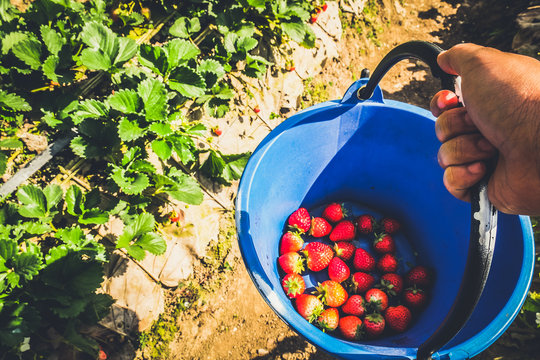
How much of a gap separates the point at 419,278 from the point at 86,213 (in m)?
1.49

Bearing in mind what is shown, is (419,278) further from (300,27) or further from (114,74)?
(114,74)

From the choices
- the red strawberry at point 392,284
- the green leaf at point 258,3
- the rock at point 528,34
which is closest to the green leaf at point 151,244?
the red strawberry at point 392,284

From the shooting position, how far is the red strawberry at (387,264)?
1.49 meters

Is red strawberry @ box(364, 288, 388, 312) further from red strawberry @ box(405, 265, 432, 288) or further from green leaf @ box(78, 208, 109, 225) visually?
green leaf @ box(78, 208, 109, 225)

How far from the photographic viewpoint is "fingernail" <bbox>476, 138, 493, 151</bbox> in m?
0.89

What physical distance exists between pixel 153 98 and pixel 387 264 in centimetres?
131

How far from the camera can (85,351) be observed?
1.42 metres

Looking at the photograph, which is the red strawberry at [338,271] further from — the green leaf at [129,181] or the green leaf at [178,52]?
the green leaf at [178,52]

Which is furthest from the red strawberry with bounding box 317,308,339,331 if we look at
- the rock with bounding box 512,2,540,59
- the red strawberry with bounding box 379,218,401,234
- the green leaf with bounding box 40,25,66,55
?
the rock with bounding box 512,2,540,59

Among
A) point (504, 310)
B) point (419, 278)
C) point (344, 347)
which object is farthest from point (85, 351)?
point (504, 310)

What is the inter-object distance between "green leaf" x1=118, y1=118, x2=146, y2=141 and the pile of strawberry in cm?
78

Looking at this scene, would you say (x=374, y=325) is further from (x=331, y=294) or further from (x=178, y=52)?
(x=178, y=52)

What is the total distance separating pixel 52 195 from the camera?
1372 mm

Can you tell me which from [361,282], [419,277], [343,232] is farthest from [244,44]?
[419,277]
